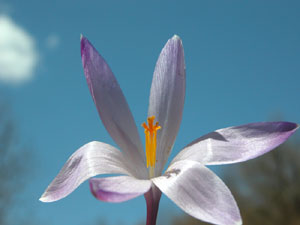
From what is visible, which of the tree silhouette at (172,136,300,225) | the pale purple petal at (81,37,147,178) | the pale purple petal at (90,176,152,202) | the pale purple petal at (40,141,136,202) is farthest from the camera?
the tree silhouette at (172,136,300,225)

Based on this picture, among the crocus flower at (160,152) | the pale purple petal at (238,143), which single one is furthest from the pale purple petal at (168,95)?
the pale purple petal at (238,143)

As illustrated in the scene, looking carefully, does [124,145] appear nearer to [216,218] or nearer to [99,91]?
[99,91]

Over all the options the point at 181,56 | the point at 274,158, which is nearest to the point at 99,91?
the point at 181,56

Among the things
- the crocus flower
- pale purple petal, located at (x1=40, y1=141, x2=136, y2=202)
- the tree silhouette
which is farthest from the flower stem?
the tree silhouette

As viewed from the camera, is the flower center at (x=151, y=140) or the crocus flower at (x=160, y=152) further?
the flower center at (x=151, y=140)

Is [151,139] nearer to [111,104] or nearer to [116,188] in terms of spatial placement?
[111,104]

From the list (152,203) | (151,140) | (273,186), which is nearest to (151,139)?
(151,140)

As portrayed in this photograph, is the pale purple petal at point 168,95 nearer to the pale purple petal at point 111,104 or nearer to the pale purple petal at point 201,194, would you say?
the pale purple petal at point 111,104

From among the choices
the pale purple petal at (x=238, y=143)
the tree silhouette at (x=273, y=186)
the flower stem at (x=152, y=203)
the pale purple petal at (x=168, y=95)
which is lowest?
the tree silhouette at (x=273, y=186)

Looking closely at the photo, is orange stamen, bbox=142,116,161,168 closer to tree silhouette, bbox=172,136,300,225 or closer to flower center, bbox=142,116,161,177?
flower center, bbox=142,116,161,177
